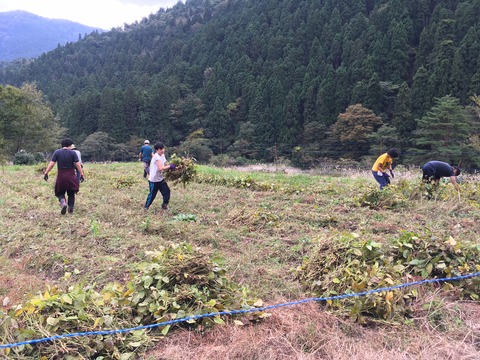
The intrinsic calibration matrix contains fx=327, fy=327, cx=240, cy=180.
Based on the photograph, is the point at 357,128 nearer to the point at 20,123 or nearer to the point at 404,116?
the point at 404,116

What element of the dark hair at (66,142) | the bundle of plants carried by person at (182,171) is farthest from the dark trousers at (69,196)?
the bundle of plants carried by person at (182,171)

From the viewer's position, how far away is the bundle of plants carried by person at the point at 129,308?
2377 millimetres

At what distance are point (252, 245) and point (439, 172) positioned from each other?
4958mm

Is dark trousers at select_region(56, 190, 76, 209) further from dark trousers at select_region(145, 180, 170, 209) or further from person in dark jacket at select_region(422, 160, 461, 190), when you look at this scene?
person in dark jacket at select_region(422, 160, 461, 190)

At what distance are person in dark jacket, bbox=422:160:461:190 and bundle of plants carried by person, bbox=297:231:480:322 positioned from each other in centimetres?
400

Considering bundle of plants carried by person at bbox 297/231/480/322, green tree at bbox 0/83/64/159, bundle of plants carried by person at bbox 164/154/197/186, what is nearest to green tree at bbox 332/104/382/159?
green tree at bbox 0/83/64/159

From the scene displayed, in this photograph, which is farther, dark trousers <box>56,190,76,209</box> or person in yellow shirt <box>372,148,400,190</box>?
person in yellow shirt <box>372,148,400,190</box>

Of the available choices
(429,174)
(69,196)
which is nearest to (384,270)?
(429,174)

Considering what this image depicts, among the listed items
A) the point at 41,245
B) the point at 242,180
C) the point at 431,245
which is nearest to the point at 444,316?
the point at 431,245

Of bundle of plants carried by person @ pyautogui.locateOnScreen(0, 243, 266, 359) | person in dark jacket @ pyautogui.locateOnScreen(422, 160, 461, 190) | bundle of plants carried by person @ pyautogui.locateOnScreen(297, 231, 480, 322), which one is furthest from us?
person in dark jacket @ pyautogui.locateOnScreen(422, 160, 461, 190)

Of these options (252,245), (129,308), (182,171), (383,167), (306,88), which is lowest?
(252,245)

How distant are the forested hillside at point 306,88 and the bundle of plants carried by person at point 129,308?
27197 millimetres

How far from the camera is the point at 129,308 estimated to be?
2762 millimetres

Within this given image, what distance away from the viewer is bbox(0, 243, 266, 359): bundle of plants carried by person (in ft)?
7.80
